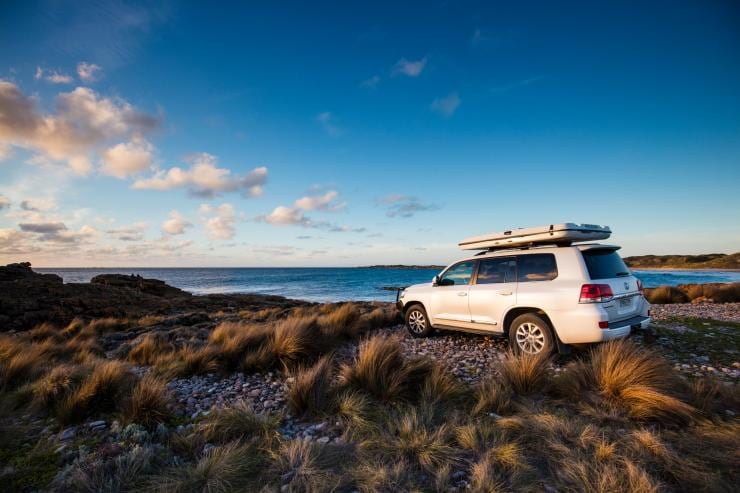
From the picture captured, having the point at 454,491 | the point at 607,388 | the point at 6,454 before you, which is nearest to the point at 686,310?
the point at 607,388

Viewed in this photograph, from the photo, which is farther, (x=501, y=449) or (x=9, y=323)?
(x=9, y=323)

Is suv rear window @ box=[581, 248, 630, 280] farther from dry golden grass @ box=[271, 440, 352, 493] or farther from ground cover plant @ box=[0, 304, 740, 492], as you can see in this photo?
dry golden grass @ box=[271, 440, 352, 493]

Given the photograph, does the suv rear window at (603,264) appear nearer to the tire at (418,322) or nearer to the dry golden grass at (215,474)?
the tire at (418,322)

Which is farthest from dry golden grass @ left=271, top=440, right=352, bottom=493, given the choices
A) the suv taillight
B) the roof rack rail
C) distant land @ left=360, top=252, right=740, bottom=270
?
distant land @ left=360, top=252, right=740, bottom=270

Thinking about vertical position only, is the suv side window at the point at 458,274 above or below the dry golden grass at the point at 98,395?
above

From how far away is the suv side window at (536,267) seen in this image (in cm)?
592

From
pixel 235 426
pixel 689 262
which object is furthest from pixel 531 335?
pixel 689 262

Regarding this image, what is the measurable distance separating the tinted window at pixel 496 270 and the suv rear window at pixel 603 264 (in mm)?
1261

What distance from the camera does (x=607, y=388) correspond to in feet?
13.5

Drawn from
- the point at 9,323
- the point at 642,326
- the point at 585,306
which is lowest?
the point at 9,323

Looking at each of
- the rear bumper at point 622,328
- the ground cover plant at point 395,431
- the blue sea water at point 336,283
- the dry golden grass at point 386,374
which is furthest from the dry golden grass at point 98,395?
the blue sea water at point 336,283

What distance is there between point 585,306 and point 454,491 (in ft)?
13.3

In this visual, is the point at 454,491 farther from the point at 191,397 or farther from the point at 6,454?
the point at 6,454

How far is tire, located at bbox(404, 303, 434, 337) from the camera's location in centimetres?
842
